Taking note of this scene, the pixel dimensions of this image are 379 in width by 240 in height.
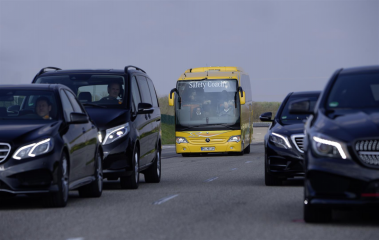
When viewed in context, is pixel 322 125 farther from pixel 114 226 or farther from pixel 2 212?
pixel 2 212

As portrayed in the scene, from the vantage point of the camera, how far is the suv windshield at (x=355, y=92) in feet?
30.7

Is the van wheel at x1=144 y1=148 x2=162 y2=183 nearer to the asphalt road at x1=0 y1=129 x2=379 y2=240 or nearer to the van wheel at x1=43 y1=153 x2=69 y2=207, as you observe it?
the asphalt road at x1=0 y1=129 x2=379 y2=240

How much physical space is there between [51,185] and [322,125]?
3.63 m

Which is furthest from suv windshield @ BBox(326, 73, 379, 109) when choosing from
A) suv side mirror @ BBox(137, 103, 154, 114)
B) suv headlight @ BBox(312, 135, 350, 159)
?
suv side mirror @ BBox(137, 103, 154, 114)

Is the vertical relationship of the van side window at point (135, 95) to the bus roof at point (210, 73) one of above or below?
above

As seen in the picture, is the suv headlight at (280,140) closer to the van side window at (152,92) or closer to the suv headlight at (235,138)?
the van side window at (152,92)

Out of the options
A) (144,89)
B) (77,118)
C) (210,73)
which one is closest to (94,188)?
(77,118)

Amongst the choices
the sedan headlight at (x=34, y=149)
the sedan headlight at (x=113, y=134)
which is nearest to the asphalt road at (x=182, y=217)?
the sedan headlight at (x=34, y=149)

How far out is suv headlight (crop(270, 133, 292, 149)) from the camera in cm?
1416

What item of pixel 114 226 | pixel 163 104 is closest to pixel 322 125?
pixel 114 226

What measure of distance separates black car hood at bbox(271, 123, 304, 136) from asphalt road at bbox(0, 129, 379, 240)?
1.02 meters

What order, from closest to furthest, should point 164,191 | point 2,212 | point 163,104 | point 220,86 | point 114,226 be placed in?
point 114,226 < point 2,212 < point 164,191 < point 220,86 < point 163,104

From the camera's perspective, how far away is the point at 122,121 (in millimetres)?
13828

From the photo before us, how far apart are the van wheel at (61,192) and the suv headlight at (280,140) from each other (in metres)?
4.62
